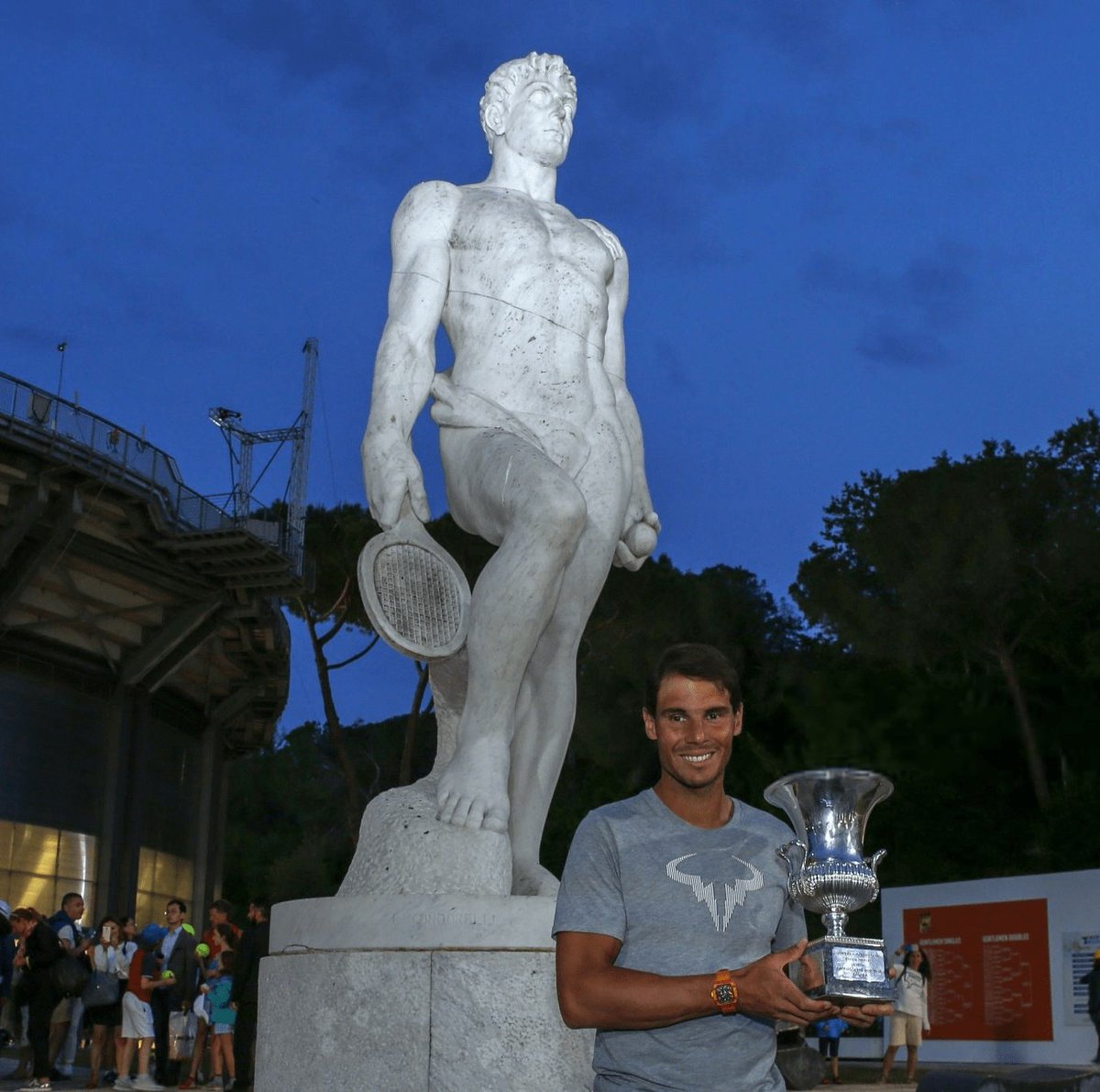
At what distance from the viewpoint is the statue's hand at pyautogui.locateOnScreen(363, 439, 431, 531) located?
13.4ft

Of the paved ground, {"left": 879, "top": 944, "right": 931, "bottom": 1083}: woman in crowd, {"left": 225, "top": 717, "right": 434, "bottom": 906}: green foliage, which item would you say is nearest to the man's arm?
the paved ground

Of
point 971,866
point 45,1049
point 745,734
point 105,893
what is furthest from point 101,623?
point 45,1049

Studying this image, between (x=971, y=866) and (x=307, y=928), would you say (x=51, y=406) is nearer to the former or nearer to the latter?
(x=971, y=866)

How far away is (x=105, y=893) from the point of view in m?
24.4

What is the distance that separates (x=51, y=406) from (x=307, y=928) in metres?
18.1

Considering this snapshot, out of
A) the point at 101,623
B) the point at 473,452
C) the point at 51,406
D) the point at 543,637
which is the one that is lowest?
the point at 543,637

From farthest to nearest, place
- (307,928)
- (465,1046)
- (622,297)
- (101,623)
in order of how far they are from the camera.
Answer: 1. (101,623)
2. (622,297)
3. (307,928)
4. (465,1046)

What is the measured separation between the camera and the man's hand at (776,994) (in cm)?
171

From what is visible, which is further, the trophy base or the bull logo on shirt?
the bull logo on shirt

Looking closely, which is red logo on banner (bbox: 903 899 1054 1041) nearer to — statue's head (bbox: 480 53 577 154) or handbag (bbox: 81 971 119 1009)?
handbag (bbox: 81 971 119 1009)

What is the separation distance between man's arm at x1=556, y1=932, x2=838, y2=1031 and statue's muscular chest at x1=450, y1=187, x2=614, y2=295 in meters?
2.81

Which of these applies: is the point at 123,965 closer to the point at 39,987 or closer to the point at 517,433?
the point at 39,987

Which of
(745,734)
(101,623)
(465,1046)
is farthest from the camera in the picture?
(745,734)

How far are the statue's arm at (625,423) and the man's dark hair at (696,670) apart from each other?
2396mm
